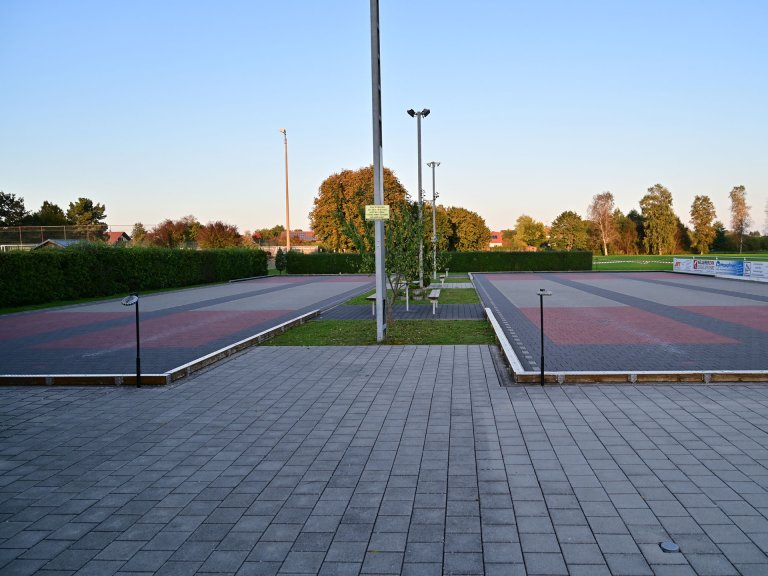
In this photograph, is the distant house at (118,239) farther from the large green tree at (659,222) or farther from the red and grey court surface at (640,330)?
the large green tree at (659,222)

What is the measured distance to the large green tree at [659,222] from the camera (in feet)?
353

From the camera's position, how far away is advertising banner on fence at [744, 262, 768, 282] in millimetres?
31462

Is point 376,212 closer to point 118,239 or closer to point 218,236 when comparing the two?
point 118,239

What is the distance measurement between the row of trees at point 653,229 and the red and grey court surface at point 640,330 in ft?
289

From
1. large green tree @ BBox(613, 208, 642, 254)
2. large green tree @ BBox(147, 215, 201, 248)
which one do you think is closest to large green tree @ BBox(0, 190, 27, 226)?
large green tree @ BBox(147, 215, 201, 248)

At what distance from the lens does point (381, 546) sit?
388cm

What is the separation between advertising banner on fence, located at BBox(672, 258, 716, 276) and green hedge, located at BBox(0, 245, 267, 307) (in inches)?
1276

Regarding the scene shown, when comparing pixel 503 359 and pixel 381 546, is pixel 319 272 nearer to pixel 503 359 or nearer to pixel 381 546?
pixel 503 359

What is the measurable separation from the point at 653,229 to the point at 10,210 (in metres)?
102

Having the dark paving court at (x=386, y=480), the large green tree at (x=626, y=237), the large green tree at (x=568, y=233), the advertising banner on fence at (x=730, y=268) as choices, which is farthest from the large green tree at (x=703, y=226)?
the dark paving court at (x=386, y=480)

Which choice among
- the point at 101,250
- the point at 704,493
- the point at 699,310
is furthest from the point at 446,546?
Answer: the point at 101,250

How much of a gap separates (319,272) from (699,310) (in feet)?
126

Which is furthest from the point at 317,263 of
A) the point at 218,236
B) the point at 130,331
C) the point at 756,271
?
the point at 130,331

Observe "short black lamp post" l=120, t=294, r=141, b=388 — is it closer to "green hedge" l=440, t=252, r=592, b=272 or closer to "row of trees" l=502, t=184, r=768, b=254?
"green hedge" l=440, t=252, r=592, b=272
